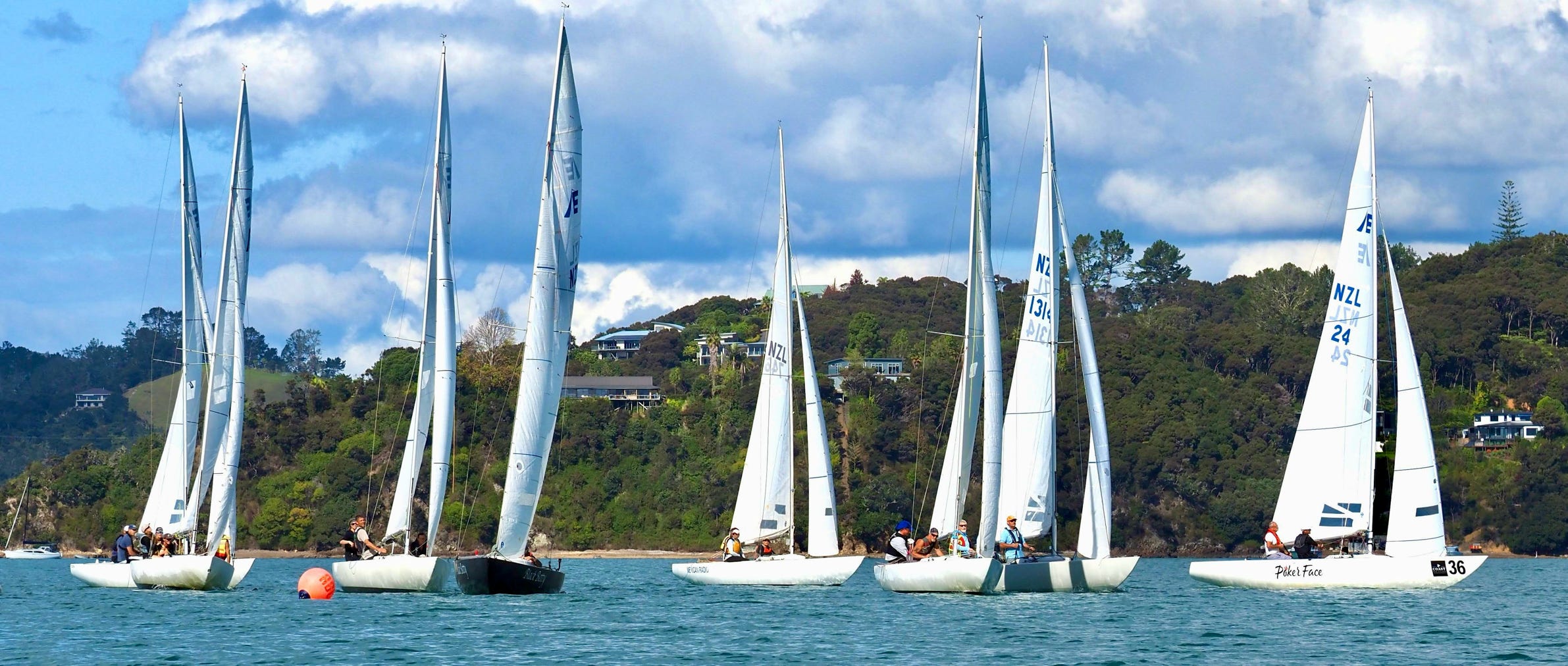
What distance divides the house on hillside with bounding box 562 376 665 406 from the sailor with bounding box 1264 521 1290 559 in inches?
3763

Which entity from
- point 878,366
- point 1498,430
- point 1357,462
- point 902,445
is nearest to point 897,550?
point 1357,462

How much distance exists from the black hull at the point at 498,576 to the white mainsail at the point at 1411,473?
19860mm

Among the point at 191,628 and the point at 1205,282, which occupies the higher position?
the point at 1205,282

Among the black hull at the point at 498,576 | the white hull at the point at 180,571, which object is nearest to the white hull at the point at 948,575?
the black hull at the point at 498,576

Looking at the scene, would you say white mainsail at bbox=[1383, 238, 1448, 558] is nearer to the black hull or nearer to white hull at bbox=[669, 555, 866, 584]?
white hull at bbox=[669, 555, 866, 584]

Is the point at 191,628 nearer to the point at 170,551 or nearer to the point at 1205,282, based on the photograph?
the point at 170,551

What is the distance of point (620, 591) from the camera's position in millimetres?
55125

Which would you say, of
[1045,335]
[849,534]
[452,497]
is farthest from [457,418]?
[1045,335]

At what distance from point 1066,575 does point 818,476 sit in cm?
991

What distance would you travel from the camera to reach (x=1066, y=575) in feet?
143

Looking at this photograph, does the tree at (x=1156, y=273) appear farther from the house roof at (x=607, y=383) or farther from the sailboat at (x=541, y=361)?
the sailboat at (x=541, y=361)

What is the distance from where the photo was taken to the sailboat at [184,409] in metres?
49.0

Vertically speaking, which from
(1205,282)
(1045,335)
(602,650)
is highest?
(1205,282)

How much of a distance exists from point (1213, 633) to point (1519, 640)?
565 cm
